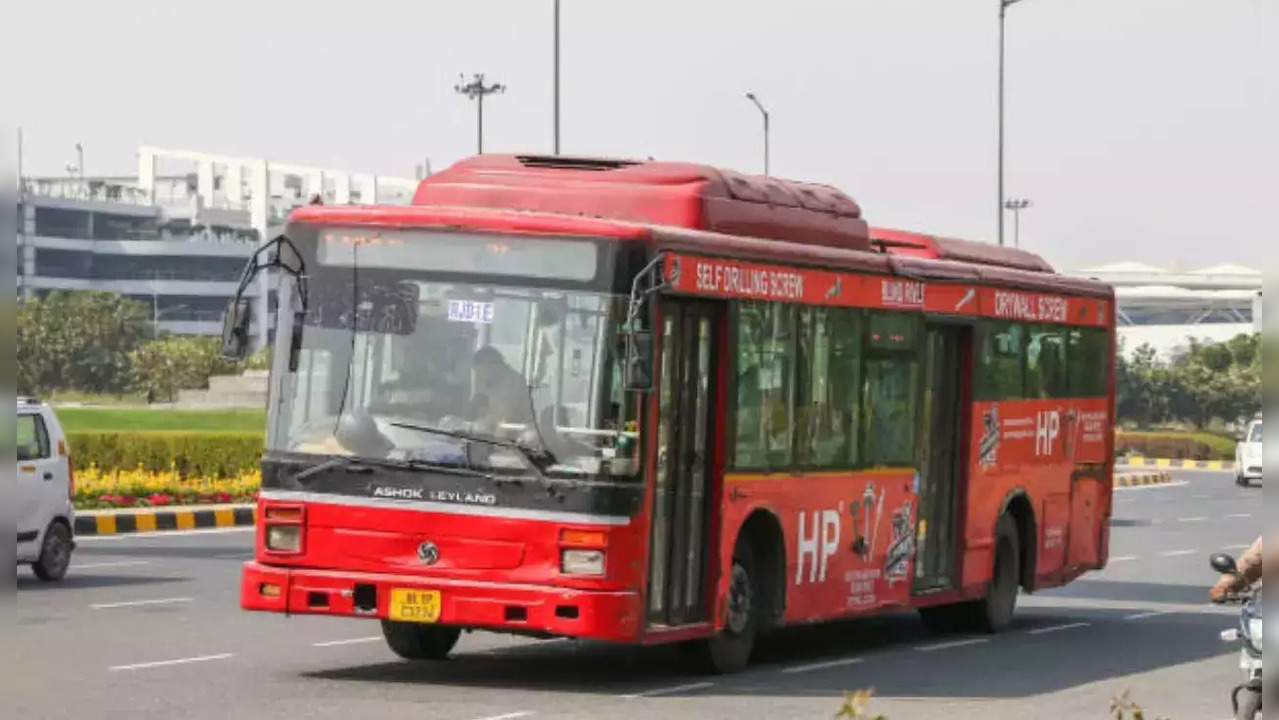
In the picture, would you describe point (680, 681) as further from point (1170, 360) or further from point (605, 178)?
point (1170, 360)

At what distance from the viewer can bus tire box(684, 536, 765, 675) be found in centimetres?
1641

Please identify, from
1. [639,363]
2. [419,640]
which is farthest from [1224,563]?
[419,640]

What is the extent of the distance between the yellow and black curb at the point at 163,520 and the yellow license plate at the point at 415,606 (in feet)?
55.0

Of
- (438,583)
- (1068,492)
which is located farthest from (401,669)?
(1068,492)

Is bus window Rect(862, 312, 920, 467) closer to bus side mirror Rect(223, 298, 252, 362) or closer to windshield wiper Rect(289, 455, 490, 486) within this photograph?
windshield wiper Rect(289, 455, 490, 486)

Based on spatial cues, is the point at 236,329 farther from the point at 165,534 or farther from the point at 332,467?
the point at 165,534

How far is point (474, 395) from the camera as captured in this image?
15.0 metres

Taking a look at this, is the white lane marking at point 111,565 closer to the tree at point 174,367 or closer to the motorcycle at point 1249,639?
the motorcycle at point 1249,639

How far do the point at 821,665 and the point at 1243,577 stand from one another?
767cm

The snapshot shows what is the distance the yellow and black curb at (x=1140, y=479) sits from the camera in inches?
2532

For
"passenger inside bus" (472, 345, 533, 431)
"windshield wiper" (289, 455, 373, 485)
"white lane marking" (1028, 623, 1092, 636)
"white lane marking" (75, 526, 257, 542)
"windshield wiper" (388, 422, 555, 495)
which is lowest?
"white lane marking" (1028, 623, 1092, 636)

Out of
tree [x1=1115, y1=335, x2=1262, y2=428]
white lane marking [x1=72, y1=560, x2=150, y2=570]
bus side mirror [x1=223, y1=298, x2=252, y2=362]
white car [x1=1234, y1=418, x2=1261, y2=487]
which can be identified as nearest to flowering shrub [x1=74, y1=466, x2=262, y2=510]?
white lane marking [x1=72, y1=560, x2=150, y2=570]

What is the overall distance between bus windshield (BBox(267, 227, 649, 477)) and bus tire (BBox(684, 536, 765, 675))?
181 cm

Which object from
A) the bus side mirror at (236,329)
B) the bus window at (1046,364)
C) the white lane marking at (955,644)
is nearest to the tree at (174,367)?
the bus window at (1046,364)
